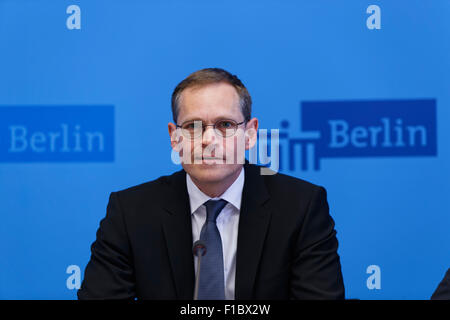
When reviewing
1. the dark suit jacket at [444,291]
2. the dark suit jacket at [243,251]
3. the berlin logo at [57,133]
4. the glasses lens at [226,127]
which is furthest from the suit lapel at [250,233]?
the berlin logo at [57,133]

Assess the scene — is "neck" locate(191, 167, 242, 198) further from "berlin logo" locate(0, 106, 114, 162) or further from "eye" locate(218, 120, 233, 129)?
"berlin logo" locate(0, 106, 114, 162)

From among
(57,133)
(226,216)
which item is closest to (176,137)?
(226,216)

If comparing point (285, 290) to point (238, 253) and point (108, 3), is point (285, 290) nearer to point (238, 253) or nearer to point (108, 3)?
point (238, 253)

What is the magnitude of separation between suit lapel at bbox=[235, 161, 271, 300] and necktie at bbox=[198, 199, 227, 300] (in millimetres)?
64

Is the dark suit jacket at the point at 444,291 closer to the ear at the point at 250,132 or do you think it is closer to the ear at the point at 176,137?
the ear at the point at 250,132

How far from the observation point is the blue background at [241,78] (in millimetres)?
2311

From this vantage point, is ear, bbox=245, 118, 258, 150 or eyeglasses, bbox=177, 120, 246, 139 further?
ear, bbox=245, 118, 258, 150

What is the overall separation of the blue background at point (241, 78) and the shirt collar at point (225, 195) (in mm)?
801

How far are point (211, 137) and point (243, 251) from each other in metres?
0.39

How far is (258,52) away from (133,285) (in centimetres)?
141

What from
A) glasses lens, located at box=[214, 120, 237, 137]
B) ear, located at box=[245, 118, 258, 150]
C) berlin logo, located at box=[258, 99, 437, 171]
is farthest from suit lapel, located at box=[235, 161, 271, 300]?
berlin logo, located at box=[258, 99, 437, 171]

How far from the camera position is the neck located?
1521mm

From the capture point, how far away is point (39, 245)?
238cm
